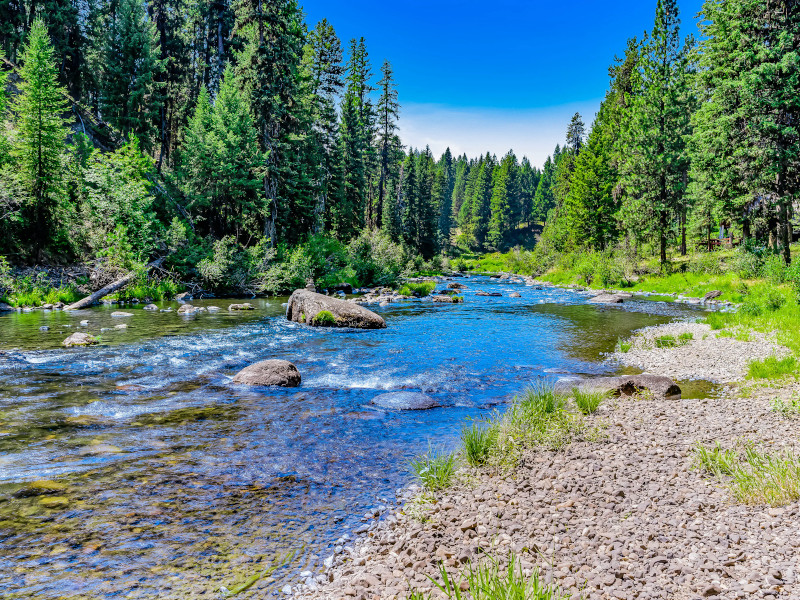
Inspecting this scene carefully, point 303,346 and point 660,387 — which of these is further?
point 303,346

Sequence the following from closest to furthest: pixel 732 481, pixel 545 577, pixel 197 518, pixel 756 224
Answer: pixel 545 577
pixel 732 481
pixel 197 518
pixel 756 224

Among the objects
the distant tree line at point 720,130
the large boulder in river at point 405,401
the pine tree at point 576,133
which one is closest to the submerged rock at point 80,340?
the large boulder in river at point 405,401

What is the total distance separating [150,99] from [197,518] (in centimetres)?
4575

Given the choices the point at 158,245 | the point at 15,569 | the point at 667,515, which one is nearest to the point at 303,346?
the point at 15,569

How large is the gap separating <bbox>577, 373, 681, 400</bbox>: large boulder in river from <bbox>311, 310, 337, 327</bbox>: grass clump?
11.7 meters

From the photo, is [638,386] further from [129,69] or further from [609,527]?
[129,69]

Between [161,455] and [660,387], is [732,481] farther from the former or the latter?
[161,455]

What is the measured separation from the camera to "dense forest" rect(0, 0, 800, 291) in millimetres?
24250

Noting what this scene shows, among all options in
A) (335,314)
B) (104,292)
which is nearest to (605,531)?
(335,314)

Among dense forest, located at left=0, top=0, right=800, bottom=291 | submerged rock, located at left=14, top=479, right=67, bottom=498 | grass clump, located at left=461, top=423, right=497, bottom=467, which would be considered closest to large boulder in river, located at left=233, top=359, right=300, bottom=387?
submerged rock, located at left=14, top=479, right=67, bottom=498

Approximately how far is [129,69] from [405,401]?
43.8m

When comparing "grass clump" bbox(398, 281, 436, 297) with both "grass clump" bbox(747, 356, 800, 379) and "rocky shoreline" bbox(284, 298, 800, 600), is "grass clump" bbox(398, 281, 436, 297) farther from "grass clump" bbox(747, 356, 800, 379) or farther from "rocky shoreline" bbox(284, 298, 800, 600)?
"rocky shoreline" bbox(284, 298, 800, 600)

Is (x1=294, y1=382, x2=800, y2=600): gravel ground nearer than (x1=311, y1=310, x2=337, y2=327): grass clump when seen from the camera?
Yes

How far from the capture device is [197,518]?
5.02 meters
